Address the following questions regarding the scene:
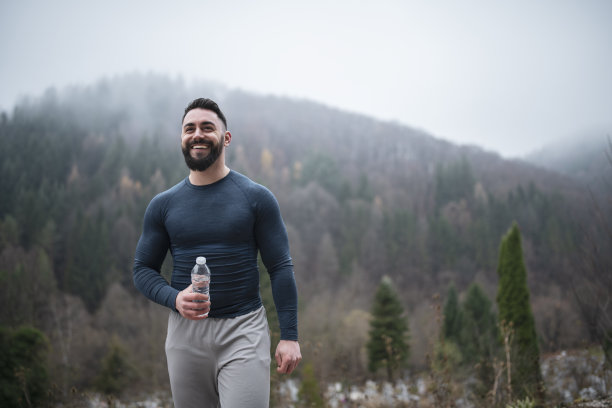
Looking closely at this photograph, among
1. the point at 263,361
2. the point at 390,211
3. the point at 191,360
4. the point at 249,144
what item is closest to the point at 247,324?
the point at 263,361

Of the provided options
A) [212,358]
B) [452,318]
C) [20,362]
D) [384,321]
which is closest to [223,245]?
[212,358]

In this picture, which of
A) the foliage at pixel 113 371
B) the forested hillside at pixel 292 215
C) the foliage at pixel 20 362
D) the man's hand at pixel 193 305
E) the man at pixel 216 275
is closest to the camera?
the man's hand at pixel 193 305

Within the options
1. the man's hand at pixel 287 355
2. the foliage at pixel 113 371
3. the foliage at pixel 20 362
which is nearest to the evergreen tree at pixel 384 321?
the foliage at pixel 113 371

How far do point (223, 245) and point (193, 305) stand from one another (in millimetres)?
352

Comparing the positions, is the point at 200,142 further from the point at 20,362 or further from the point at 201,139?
the point at 20,362

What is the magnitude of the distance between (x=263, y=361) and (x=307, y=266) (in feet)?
148

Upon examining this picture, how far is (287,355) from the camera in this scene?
6.55 ft

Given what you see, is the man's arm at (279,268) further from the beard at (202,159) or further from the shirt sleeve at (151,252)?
the shirt sleeve at (151,252)

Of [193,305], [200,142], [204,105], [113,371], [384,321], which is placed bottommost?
[113,371]

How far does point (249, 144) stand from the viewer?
229 ft

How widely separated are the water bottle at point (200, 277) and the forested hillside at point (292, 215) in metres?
16.4

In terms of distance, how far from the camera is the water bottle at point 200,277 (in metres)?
1.87

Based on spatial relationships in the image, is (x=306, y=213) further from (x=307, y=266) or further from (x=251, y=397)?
(x=251, y=397)

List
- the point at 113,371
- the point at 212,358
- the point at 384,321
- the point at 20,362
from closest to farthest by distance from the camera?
the point at 212,358, the point at 20,362, the point at 113,371, the point at 384,321
